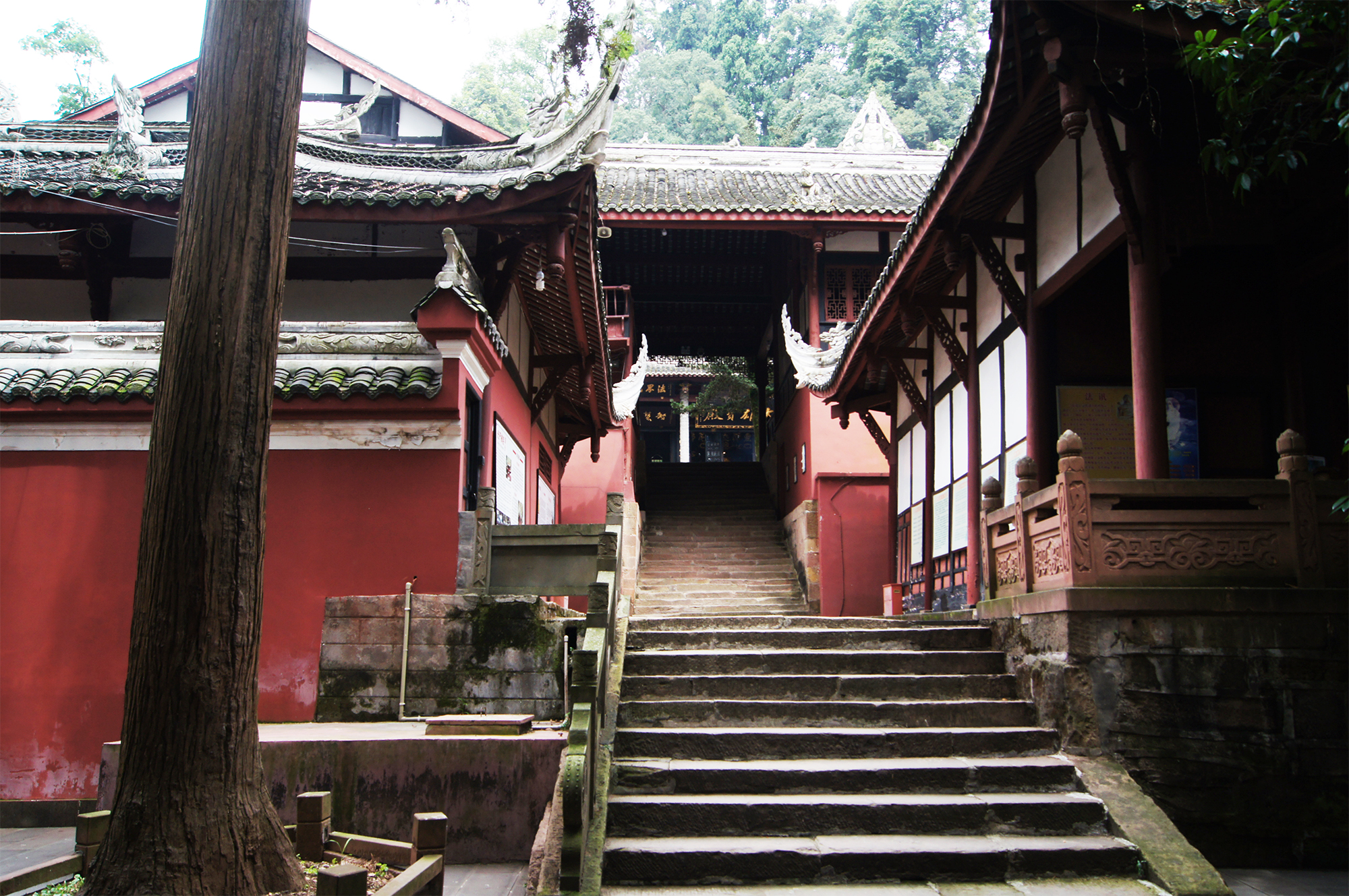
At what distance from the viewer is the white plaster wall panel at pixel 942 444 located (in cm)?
1073

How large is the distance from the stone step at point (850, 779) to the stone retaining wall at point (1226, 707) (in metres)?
0.35

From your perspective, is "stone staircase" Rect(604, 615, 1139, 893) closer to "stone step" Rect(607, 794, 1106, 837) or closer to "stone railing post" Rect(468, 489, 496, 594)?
"stone step" Rect(607, 794, 1106, 837)

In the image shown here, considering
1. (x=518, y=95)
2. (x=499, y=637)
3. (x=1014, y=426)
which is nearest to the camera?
(x=499, y=637)

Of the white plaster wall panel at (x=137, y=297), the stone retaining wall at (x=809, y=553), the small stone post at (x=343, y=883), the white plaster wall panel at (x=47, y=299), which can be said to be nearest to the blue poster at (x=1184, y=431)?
the small stone post at (x=343, y=883)

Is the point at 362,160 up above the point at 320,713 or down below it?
above

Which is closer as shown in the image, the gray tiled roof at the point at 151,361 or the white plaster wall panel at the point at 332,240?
the gray tiled roof at the point at 151,361

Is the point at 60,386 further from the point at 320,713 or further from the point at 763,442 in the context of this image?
the point at 763,442

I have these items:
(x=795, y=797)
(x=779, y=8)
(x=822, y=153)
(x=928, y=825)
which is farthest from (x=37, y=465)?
(x=779, y=8)

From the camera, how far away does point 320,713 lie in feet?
22.3

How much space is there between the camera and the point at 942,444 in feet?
36.1

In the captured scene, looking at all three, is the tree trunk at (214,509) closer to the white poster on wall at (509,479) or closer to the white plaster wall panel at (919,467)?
the white poster on wall at (509,479)

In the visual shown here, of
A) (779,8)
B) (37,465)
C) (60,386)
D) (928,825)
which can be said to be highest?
(779,8)

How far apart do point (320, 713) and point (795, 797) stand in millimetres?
3556

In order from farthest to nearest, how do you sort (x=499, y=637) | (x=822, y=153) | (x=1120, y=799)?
(x=822, y=153) < (x=499, y=637) < (x=1120, y=799)
